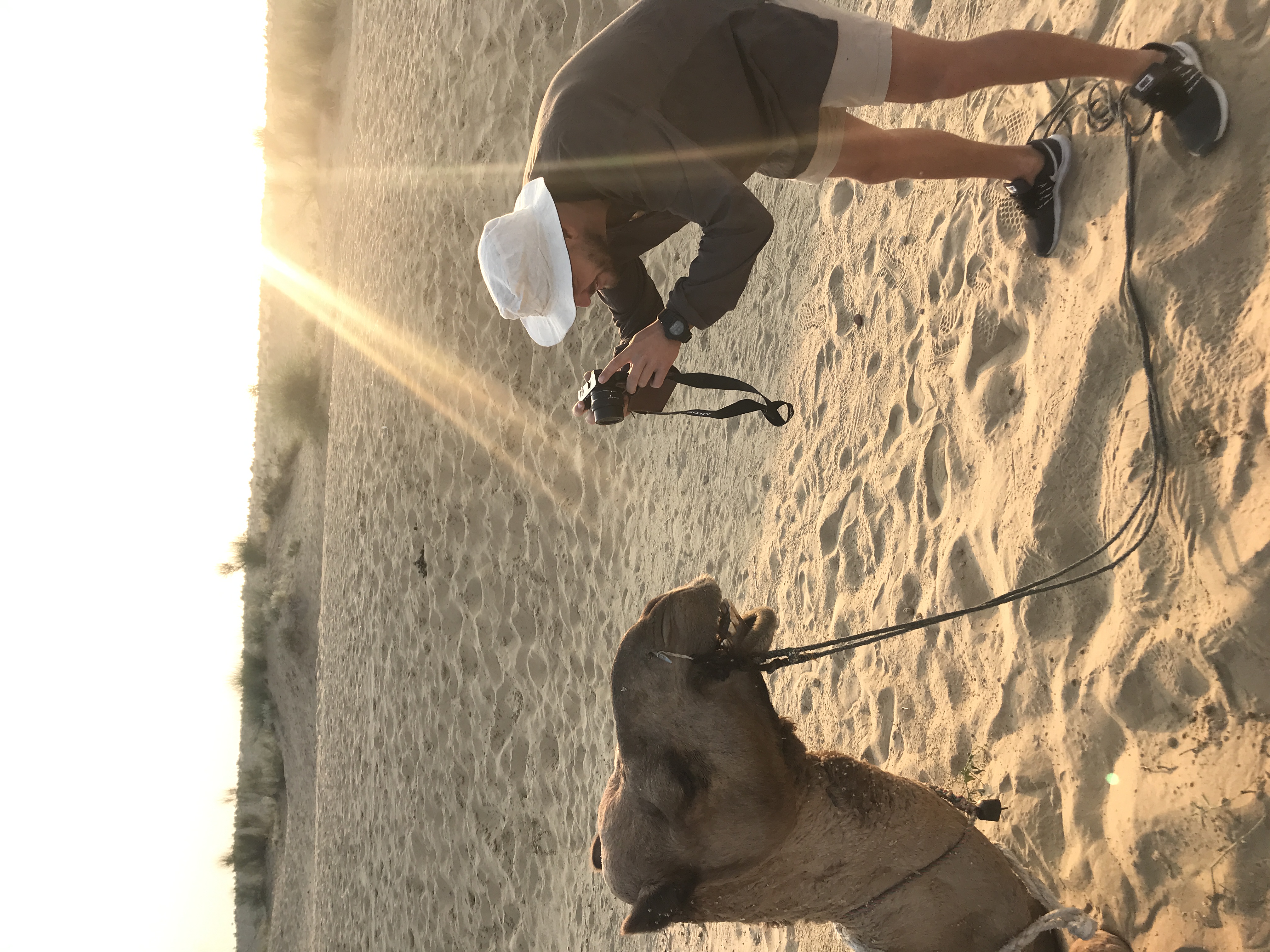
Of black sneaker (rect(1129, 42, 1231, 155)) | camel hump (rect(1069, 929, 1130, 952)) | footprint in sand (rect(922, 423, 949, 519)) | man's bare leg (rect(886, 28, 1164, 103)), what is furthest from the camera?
footprint in sand (rect(922, 423, 949, 519))

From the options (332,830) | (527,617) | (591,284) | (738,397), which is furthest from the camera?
(332,830)

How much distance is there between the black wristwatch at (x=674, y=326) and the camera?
2.16 m

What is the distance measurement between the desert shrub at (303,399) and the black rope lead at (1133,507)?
11950 mm

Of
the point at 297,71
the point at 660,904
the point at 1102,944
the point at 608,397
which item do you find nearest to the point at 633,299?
the point at 608,397

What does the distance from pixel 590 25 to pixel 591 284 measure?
440cm

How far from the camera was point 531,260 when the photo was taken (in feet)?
7.02

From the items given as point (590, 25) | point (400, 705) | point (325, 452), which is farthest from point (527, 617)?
point (325, 452)

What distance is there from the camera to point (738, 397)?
180 inches

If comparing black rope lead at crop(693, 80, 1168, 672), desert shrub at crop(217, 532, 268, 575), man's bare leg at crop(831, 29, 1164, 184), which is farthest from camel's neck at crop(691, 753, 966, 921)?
desert shrub at crop(217, 532, 268, 575)

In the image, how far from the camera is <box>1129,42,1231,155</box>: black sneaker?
6.43 feet

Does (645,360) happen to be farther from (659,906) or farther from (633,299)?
(659,906)

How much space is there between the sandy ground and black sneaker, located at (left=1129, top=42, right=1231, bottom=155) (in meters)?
0.04

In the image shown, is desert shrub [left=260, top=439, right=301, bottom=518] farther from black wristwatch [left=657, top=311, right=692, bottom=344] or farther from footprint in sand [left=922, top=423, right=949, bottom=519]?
black wristwatch [left=657, top=311, right=692, bottom=344]

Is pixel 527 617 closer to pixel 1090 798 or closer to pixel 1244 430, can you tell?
pixel 1090 798
